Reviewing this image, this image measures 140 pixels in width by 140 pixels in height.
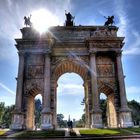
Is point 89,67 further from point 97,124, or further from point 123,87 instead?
point 97,124

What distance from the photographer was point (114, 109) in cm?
2580

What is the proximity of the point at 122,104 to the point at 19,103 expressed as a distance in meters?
11.5

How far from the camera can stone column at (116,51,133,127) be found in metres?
23.5

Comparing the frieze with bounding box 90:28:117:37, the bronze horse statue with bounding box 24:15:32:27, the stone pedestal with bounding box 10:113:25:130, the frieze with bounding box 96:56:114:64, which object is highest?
the bronze horse statue with bounding box 24:15:32:27

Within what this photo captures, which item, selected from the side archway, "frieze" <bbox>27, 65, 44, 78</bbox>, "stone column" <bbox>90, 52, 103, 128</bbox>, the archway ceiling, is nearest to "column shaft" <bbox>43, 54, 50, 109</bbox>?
"frieze" <bbox>27, 65, 44, 78</bbox>

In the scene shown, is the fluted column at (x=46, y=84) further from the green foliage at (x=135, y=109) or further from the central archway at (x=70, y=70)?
the green foliage at (x=135, y=109)

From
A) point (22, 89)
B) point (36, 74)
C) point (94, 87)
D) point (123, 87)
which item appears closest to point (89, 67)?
point (94, 87)

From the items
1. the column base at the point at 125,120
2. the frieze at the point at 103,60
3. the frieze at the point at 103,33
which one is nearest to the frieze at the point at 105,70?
the frieze at the point at 103,60

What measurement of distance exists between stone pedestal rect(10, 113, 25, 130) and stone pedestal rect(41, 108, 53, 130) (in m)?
2.42

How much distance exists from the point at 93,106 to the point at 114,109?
309 centimetres

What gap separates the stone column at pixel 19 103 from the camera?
23416 mm

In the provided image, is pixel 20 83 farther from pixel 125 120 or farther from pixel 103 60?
pixel 125 120

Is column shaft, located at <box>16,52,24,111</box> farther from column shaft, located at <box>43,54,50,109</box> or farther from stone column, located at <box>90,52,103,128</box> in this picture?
stone column, located at <box>90,52,103,128</box>

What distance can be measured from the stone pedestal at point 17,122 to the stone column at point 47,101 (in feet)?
7.99
